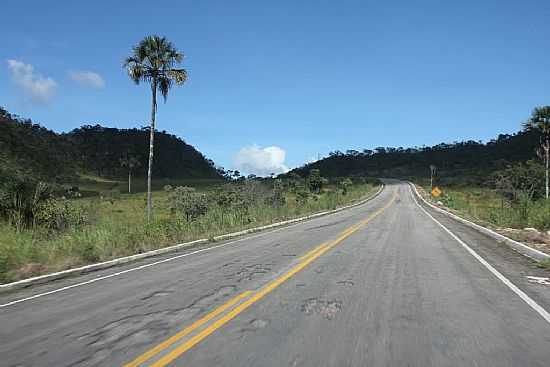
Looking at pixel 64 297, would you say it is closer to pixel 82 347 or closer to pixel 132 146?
pixel 82 347

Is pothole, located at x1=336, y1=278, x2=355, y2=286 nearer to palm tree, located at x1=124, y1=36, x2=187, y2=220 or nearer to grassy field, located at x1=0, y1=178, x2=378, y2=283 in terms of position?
grassy field, located at x1=0, y1=178, x2=378, y2=283

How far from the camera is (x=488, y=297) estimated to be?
686 cm

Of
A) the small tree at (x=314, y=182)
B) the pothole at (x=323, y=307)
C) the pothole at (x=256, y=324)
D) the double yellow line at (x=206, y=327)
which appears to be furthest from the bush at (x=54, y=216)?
the small tree at (x=314, y=182)

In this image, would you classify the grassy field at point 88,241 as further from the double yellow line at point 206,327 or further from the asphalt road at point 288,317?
the double yellow line at point 206,327

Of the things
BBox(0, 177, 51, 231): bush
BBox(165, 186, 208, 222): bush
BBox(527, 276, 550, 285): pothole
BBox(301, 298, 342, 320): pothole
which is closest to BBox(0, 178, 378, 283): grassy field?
BBox(0, 177, 51, 231): bush

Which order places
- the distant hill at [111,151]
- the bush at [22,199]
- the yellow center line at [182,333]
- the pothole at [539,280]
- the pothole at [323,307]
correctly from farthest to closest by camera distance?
1. the distant hill at [111,151]
2. the bush at [22,199]
3. the pothole at [539,280]
4. the pothole at [323,307]
5. the yellow center line at [182,333]

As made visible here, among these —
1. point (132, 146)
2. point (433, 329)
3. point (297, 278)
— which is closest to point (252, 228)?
point (297, 278)

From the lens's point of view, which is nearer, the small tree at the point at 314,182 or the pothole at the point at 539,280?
the pothole at the point at 539,280

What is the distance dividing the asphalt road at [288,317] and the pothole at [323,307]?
27 millimetres

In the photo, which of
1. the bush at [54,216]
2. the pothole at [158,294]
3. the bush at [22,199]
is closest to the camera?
the pothole at [158,294]

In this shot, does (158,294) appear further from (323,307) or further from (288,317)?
(323,307)

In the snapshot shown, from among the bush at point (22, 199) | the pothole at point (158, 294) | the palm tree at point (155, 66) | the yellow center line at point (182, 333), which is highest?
the palm tree at point (155, 66)

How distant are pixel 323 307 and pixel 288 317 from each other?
72cm

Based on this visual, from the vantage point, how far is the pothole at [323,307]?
19.3 feet
